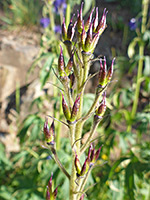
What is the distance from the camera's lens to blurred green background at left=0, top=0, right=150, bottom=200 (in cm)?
183

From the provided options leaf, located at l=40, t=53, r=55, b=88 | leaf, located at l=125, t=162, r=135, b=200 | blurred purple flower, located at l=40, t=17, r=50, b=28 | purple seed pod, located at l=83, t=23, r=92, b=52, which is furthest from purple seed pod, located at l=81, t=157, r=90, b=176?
blurred purple flower, located at l=40, t=17, r=50, b=28

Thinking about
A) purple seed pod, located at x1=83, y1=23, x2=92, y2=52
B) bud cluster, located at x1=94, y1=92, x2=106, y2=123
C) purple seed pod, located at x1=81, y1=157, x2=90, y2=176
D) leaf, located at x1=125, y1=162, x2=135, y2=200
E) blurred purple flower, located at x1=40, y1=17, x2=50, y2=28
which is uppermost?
blurred purple flower, located at x1=40, y1=17, x2=50, y2=28

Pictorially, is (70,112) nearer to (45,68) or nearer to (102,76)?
(102,76)

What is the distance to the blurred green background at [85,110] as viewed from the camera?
1.83 m

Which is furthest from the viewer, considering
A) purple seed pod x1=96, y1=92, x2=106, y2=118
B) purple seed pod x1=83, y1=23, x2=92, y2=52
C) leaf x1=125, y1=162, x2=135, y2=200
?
leaf x1=125, y1=162, x2=135, y2=200

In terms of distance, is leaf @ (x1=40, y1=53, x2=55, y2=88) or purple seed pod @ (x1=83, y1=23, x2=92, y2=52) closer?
purple seed pod @ (x1=83, y1=23, x2=92, y2=52)

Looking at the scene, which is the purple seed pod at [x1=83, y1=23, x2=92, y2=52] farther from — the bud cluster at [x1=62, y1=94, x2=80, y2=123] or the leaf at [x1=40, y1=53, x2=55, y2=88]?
the leaf at [x1=40, y1=53, x2=55, y2=88]

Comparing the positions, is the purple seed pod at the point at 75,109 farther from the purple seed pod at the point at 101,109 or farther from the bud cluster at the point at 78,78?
the purple seed pod at the point at 101,109

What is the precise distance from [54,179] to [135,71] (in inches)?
127

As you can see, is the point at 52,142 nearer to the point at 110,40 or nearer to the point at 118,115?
the point at 118,115

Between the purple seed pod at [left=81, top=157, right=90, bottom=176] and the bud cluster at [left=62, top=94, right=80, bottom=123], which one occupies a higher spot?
the bud cluster at [left=62, top=94, right=80, bottom=123]

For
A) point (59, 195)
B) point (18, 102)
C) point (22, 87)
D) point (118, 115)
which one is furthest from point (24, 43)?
point (59, 195)

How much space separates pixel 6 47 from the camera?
3.84 meters

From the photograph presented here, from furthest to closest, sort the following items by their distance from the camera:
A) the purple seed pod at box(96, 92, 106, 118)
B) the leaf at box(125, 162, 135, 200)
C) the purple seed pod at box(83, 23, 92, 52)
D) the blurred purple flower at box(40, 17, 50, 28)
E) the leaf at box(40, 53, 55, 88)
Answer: the blurred purple flower at box(40, 17, 50, 28), the leaf at box(40, 53, 55, 88), the leaf at box(125, 162, 135, 200), the purple seed pod at box(96, 92, 106, 118), the purple seed pod at box(83, 23, 92, 52)
